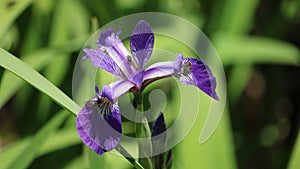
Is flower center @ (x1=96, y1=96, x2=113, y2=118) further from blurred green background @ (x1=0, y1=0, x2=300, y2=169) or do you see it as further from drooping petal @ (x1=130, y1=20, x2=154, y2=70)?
blurred green background @ (x1=0, y1=0, x2=300, y2=169)

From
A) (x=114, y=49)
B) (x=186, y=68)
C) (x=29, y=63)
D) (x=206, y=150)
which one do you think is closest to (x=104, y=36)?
(x=114, y=49)

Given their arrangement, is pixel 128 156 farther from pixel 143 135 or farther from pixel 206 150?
pixel 206 150

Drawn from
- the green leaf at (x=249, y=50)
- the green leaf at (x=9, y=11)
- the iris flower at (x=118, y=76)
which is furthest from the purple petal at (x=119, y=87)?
the green leaf at (x=249, y=50)

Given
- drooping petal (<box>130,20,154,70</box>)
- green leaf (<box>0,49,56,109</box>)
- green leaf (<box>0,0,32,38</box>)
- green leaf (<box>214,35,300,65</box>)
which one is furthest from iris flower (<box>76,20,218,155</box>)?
green leaf (<box>214,35,300,65</box>)

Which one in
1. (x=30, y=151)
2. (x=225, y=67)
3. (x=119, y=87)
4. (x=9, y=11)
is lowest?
(x=225, y=67)

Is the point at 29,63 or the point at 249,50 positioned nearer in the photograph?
the point at 29,63

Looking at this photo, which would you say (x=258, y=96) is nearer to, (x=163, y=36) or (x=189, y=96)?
(x=163, y=36)

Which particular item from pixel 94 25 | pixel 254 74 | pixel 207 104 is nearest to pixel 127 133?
pixel 207 104
